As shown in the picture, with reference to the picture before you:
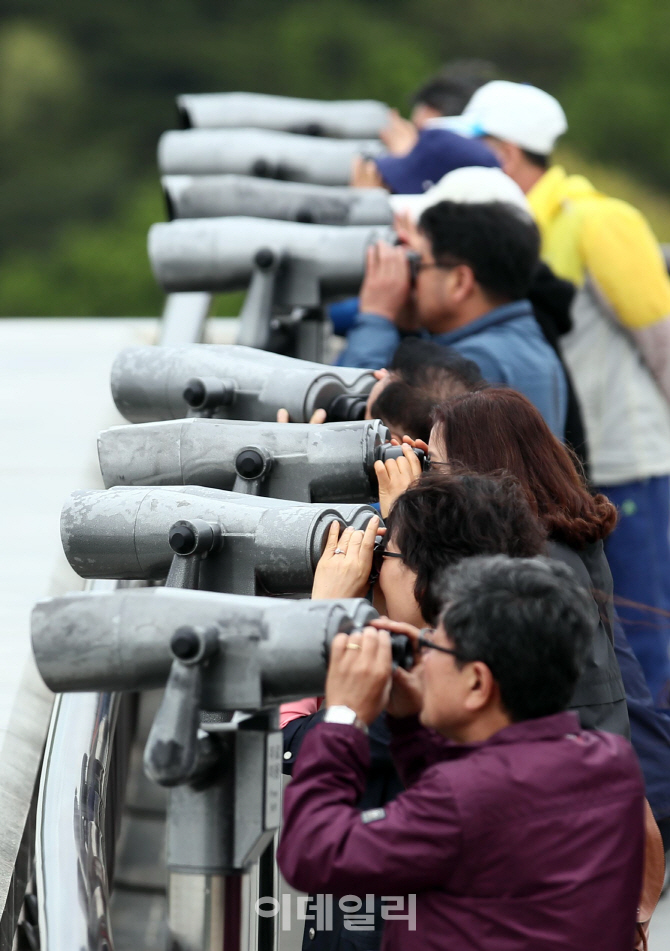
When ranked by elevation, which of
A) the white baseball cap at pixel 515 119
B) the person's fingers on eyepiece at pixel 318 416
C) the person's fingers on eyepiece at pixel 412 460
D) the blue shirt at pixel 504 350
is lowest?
the person's fingers on eyepiece at pixel 412 460

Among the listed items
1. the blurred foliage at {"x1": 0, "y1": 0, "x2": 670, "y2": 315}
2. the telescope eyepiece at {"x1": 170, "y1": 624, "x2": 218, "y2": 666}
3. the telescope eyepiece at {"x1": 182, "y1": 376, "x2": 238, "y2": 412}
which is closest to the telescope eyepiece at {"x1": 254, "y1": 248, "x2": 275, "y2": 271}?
the telescope eyepiece at {"x1": 182, "y1": 376, "x2": 238, "y2": 412}

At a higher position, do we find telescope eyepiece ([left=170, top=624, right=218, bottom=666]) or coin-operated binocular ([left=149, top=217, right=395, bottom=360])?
coin-operated binocular ([left=149, top=217, right=395, bottom=360])

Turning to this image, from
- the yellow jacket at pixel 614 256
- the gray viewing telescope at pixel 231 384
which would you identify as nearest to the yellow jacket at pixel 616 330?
the yellow jacket at pixel 614 256

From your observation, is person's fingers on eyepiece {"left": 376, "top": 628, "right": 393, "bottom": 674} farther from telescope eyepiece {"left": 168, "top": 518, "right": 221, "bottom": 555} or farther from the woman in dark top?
the woman in dark top

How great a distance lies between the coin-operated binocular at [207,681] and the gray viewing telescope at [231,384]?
0.64 metres

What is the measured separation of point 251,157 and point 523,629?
82.7 inches

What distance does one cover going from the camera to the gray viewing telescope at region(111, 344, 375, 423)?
190 cm

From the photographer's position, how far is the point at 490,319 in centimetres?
248

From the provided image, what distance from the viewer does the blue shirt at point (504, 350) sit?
241cm

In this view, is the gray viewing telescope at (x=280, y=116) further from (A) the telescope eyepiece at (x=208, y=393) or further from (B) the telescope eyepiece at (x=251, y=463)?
(B) the telescope eyepiece at (x=251, y=463)

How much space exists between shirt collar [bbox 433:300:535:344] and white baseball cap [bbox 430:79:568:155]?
3.12 feet

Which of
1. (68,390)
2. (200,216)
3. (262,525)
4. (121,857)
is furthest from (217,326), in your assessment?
(262,525)

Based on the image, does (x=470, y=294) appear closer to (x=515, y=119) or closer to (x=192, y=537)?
(x=515, y=119)

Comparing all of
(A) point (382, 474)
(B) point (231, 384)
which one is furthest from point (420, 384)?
(A) point (382, 474)
